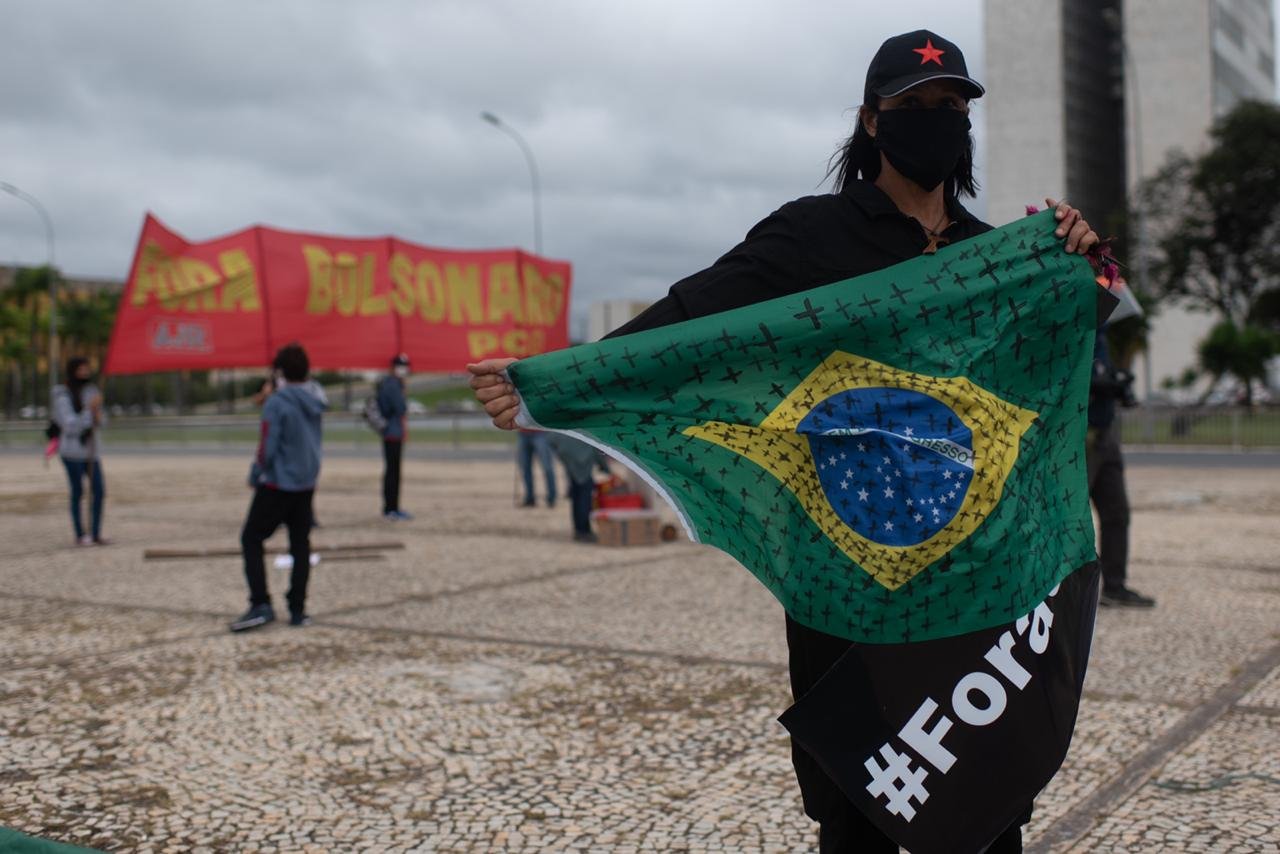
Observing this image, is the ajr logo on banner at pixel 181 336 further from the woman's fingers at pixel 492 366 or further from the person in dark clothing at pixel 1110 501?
the woman's fingers at pixel 492 366

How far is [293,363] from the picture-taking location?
7.07m

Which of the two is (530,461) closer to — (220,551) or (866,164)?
(220,551)

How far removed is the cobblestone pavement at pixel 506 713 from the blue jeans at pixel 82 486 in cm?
150

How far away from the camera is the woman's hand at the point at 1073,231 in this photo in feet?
7.48

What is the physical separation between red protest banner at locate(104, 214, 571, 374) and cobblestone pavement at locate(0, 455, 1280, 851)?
2162mm

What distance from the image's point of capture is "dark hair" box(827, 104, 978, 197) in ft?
7.73

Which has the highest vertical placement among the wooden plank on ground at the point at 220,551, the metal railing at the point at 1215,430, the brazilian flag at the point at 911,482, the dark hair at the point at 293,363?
the dark hair at the point at 293,363

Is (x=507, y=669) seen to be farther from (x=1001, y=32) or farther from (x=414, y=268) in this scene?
(x=1001, y=32)

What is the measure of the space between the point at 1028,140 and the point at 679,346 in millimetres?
92499

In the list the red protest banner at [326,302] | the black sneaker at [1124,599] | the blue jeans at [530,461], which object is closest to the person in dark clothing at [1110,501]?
the black sneaker at [1124,599]

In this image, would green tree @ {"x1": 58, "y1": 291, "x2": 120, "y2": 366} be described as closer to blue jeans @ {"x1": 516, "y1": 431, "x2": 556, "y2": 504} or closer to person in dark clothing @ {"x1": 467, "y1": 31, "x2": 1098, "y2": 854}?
blue jeans @ {"x1": 516, "y1": 431, "x2": 556, "y2": 504}

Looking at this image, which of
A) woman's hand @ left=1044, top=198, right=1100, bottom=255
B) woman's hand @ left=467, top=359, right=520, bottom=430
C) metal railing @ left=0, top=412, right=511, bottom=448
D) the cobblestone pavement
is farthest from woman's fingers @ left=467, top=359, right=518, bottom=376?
metal railing @ left=0, top=412, right=511, bottom=448

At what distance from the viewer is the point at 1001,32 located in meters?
87.6

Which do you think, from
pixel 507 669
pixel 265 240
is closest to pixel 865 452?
pixel 507 669
